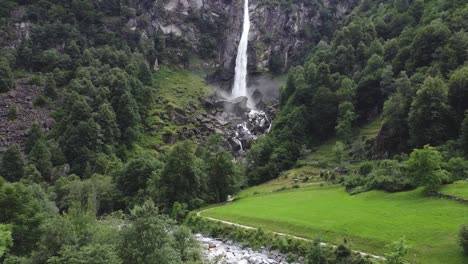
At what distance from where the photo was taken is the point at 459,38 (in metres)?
81.9

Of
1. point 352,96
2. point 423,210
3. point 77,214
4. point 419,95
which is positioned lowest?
point 423,210

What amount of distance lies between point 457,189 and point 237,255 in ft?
72.8

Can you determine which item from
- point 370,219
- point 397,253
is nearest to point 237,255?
point 370,219

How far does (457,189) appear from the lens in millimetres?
40812

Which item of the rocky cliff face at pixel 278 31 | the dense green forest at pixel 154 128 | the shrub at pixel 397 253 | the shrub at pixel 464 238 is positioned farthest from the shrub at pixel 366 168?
the rocky cliff face at pixel 278 31

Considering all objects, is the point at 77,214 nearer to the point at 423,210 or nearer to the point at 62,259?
the point at 62,259

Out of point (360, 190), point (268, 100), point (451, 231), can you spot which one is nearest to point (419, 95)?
point (360, 190)

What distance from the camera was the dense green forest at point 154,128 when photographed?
123ft

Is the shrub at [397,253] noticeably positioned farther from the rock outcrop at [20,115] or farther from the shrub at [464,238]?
the rock outcrop at [20,115]

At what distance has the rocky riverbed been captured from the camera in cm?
3728

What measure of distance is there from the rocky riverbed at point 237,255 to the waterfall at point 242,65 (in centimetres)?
10906

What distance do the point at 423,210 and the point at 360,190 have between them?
14260 millimetres

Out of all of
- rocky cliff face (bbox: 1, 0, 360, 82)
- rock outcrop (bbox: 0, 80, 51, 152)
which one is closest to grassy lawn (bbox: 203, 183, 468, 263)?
rock outcrop (bbox: 0, 80, 51, 152)

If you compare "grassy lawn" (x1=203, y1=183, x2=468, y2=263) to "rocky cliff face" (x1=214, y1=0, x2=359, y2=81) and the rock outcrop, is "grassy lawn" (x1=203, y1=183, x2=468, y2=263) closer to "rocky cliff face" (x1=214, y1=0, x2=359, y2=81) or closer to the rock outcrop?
the rock outcrop
